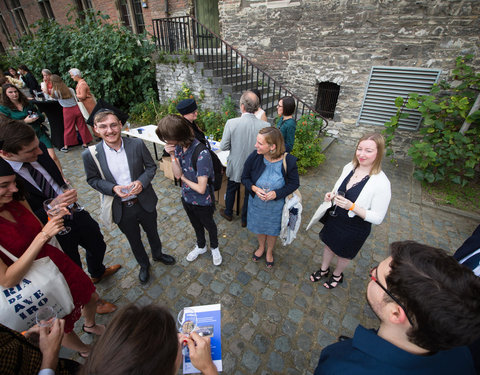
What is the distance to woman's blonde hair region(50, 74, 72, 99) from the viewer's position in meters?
5.53

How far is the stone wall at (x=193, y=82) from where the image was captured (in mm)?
7086

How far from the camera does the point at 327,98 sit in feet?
25.3

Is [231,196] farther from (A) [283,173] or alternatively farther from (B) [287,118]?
(B) [287,118]

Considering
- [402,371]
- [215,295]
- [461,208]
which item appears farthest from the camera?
[461,208]

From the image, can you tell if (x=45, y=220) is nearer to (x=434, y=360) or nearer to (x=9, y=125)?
(x=9, y=125)

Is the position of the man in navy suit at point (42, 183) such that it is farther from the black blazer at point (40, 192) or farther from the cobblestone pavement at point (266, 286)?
the cobblestone pavement at point (266, 286)

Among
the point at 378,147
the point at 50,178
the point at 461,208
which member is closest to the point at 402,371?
the point at 378,147

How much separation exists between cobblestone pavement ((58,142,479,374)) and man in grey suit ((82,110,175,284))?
0.82m

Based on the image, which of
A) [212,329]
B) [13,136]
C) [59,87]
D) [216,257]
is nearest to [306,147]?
[216,257]

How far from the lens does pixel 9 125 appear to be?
191 centimetres

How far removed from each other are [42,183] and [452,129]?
25.0ft

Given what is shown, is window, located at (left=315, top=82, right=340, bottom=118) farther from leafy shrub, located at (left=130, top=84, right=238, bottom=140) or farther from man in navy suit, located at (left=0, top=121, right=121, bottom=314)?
man in navy suit, located at (left=0, top=121, right=121, bottom=314)

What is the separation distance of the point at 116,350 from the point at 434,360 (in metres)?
1.31

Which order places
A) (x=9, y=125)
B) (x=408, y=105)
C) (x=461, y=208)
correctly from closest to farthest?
(x=9, y=125), (x=461, y=208), (x=408, y=105)
